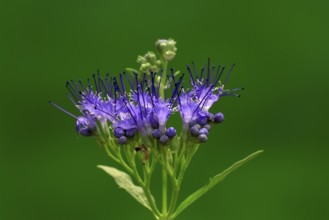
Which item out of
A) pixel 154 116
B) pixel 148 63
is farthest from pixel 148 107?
pixel 148 63

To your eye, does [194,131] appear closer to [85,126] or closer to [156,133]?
[156,133]

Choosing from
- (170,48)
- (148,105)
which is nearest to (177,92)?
(148,105)

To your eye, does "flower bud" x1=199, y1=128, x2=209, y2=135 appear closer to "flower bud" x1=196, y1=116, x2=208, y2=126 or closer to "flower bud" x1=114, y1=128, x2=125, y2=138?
"flower bud" x1=196, y1=116, x2=208, y2=126

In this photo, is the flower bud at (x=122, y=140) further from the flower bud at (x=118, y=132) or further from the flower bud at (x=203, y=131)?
the flower bud at (x=203, y=131)

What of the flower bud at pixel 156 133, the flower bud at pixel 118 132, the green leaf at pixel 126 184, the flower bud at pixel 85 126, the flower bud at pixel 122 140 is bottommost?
the green leaf at pixel 126 184

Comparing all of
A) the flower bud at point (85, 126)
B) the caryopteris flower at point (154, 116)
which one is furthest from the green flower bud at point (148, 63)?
the flower bud at point (85, 126)

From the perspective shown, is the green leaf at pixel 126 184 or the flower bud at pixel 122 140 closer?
the flower bud at pixel 122 140

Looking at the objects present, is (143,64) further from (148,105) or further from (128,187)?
(128,187)

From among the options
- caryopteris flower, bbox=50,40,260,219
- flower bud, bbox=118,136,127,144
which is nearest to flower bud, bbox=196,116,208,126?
caryopteris flower, bbox=50,40,260,219
